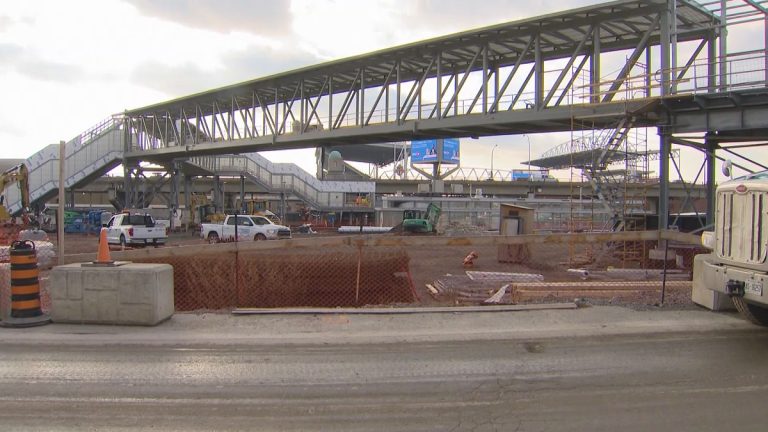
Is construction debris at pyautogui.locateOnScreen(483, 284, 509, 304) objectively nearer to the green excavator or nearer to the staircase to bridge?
the green excavator

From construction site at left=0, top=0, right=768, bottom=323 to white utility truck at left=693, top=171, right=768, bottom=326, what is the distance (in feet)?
5.88

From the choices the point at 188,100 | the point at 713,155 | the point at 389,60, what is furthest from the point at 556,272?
the point at 188,100

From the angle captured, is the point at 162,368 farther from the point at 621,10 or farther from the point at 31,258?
the point at 621,10

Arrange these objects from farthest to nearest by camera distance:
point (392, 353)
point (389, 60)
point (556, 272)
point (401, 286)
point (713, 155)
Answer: point (389, 60) < point (713, 155) < point (556, 272) < point (401, 286) < point (392, 353)

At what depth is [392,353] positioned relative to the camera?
248 inches

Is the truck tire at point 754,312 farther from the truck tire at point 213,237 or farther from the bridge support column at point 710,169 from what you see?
the truck tire at point 213,237

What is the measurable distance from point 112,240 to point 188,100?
72.6 feet

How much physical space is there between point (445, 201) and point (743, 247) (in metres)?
44.3

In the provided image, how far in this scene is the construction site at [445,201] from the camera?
10.6m

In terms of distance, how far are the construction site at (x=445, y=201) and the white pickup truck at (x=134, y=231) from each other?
4.9 inches

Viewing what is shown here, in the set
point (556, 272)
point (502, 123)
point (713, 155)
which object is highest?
point (502, 123)

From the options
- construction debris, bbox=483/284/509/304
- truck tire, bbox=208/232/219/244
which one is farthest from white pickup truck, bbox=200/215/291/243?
construction debris, bbox=483/284/509/304

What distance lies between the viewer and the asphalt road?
4.51 meters

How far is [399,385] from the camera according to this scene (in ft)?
17.4
